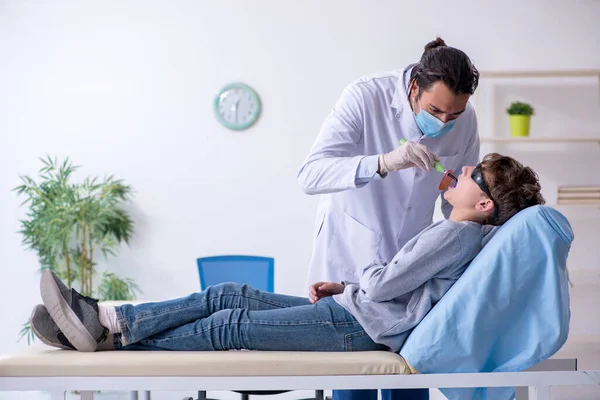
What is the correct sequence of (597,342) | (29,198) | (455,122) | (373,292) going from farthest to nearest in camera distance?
(29,198), (597,342), (455,122), (373,292)

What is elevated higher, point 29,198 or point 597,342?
point 29,198

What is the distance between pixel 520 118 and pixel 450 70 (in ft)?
7.92

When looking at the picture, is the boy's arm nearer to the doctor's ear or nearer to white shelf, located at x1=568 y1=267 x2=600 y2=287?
the doctor's ear

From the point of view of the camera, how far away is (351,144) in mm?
1984

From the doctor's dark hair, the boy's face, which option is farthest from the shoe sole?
the doctor's dark hair

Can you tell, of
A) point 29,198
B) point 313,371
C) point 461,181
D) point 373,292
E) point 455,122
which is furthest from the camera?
point 29,198

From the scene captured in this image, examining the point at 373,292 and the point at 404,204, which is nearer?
the point at 373,292

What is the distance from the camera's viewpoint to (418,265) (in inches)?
62.4

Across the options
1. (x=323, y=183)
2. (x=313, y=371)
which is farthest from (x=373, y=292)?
(x=323, y=183)

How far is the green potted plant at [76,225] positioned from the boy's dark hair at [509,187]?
2779 mm

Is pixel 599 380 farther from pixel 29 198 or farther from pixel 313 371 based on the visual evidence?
pixel 29 198

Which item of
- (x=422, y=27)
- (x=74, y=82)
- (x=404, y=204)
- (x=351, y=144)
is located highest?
(x=422, y=27)

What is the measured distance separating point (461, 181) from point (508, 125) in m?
2.56

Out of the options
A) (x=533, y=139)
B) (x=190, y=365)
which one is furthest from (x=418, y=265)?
(x=533, y=139)
